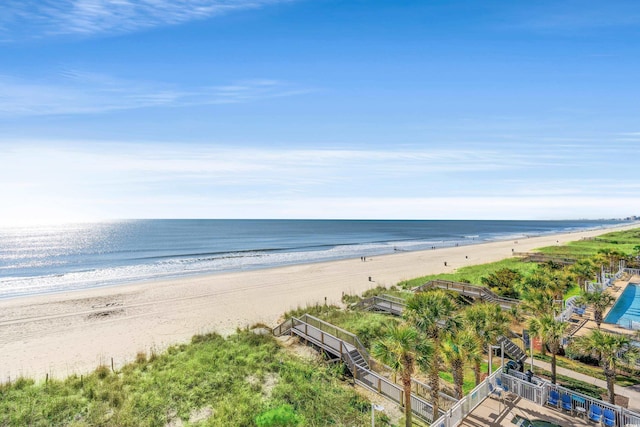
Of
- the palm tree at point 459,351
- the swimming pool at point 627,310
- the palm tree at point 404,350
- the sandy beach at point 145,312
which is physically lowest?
the sandy beach at point 145,312

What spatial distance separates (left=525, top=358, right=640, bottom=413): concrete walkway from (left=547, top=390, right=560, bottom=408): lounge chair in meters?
3.72

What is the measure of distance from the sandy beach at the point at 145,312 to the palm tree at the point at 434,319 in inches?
679

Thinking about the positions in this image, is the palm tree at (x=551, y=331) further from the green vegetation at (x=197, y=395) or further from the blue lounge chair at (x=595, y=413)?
the green vegetation at (x=197, y=395)

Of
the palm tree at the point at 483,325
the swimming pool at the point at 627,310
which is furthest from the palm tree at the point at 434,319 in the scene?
the swimming pool at the point at 627,310

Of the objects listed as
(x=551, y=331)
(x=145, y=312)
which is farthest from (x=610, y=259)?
(x=145, y=312)

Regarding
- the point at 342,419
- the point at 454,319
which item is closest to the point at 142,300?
the point at 342,419

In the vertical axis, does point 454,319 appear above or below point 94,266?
above

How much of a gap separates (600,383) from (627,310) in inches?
620

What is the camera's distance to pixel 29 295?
140 feet

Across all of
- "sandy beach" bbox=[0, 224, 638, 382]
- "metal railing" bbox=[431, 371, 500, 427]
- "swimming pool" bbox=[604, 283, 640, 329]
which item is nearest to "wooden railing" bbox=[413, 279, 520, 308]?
"swimming pool" bbox=[604, 283, 640, 329]

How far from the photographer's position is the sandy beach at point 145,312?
933 inches

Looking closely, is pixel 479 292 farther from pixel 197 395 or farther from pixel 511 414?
pixel 197 395

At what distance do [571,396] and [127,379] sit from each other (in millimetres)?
19633

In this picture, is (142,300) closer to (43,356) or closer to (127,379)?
(43,356)
